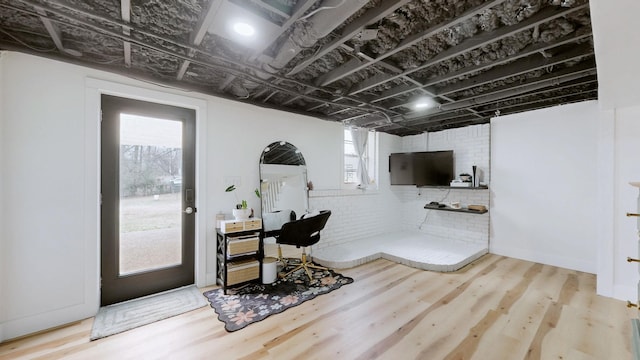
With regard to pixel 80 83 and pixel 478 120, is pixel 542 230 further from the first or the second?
pixel 80 83

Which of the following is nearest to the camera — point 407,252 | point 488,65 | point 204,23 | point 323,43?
point 204,23

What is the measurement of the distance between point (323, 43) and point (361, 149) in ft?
10.4

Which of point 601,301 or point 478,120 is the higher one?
point 478,120

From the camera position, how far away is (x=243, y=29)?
1972mm

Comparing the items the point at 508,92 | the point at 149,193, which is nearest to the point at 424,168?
the point at 508,92

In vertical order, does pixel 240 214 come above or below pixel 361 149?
below

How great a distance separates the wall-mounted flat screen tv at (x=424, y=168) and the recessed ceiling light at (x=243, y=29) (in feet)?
14.5

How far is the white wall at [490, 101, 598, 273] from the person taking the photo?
3.77 m

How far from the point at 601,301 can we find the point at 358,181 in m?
3.69

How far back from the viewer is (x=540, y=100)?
380cm

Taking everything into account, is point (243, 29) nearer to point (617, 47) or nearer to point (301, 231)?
point (301, 231)

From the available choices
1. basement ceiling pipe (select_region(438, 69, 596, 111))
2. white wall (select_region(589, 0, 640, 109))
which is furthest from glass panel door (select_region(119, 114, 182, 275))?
basement ceiling pipe (select_region(438, 69, 596, 111))

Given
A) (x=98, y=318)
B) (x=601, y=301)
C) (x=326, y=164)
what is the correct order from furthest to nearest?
(x=326, y=164) < (x=601, y=301) < (x=98, y=318)

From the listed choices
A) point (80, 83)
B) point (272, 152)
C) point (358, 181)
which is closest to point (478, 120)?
point (358, 181)
